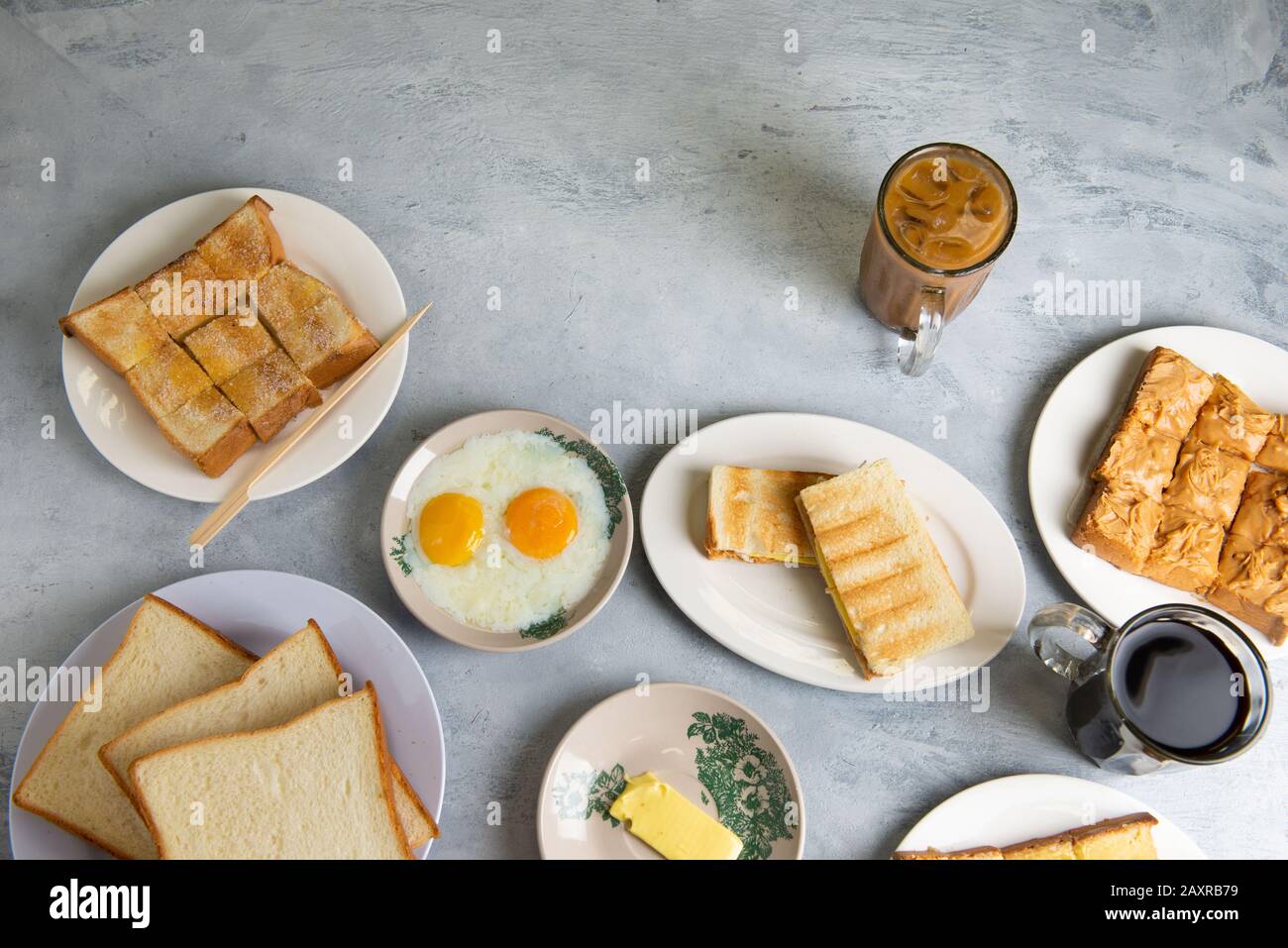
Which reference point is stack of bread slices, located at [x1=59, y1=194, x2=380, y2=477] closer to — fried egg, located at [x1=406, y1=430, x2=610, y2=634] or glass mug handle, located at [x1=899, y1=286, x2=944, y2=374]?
fried egg, located at [x1=406, y1=430, x2=610, y2=634]

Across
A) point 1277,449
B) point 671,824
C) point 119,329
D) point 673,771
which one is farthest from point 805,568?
point 119,329

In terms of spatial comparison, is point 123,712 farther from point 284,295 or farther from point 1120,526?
point 1120,526

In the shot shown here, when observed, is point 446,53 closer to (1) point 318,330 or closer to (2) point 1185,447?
(1) point 318,330

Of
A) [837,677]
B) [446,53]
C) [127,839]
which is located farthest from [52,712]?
[446,53]

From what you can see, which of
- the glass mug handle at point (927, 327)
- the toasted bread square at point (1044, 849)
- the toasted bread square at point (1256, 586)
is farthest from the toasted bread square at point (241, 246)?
the toasted bread square at point (1256, 586)

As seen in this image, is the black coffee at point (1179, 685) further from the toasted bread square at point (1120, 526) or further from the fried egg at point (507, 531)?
the fried egg at point (507, 531)
